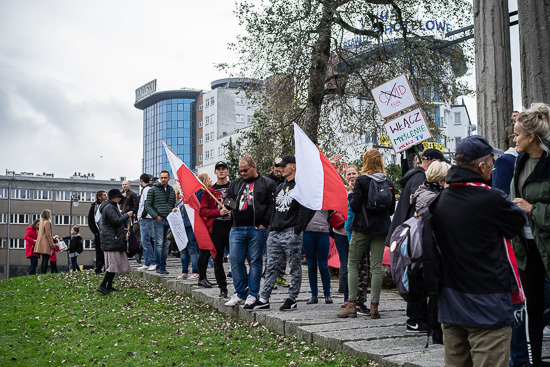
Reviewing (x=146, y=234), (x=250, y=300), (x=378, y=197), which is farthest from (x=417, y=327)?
(x=146, y=234)

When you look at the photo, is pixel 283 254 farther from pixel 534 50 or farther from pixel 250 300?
pixel 534 50

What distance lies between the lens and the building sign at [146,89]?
471ft

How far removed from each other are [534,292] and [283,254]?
431 centimetres

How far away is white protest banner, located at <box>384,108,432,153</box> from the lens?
8.85 metres

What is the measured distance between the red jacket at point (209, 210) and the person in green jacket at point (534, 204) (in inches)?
214

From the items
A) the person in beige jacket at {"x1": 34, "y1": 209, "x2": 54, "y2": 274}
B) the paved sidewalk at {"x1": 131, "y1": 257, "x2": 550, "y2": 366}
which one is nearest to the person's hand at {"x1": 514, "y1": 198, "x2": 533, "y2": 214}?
the paved sidewalk at {"x1": 131, "y1": 257, "x2": 550, "y2": 366}

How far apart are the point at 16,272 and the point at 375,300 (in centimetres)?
9120

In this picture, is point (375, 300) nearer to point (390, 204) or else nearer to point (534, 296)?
point (390, 204)

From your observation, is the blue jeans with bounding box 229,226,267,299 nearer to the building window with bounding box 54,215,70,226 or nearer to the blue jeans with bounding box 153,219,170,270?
the blue jeans with bounding box 153,219,170,270

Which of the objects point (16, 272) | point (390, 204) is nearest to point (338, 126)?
point (390, 204)

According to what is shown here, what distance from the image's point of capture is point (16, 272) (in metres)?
89.6

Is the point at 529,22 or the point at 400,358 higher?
the point at 529,22

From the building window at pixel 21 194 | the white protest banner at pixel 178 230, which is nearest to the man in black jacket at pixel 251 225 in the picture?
the white protest banner at pixel 178 230

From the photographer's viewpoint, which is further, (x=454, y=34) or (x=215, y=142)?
(x=215, y=142)
